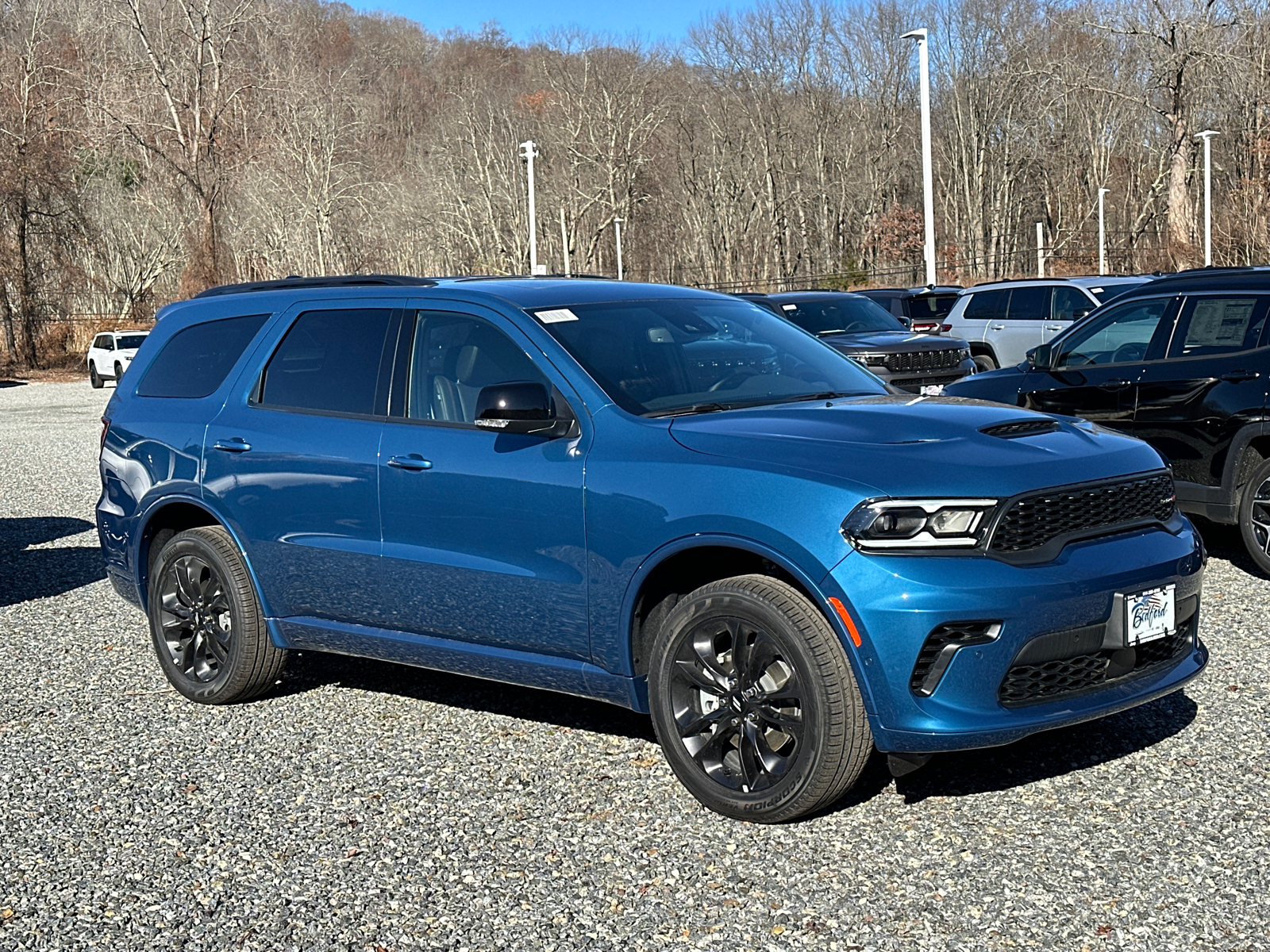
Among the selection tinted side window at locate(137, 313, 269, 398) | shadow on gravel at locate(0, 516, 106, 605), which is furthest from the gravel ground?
shadow on gravel at locate(0, 516, 106, 605)

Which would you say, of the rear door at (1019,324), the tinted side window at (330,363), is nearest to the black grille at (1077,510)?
the tinted side window at (330,363)

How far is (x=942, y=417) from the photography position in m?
4.87

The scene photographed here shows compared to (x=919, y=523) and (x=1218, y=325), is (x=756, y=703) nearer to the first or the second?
(x=919, y=523)

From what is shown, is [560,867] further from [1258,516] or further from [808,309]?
[808,309]

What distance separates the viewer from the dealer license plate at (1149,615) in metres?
4.53

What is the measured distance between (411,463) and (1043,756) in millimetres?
2602

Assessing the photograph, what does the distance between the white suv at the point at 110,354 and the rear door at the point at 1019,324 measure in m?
27.1

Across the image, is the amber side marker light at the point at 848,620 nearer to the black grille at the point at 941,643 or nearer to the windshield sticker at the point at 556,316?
the black grille at the point at 941,643

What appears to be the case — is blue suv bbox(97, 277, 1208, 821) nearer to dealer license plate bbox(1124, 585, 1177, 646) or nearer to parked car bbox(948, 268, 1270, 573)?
dealer license plate bbox(1124, 585, 1177, 646)

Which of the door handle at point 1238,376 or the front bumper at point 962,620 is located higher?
the door handle at point 1238,376

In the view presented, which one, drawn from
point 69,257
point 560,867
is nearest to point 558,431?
point 560,867

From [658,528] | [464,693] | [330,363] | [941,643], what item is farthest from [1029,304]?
[941,643]

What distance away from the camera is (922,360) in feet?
56.3

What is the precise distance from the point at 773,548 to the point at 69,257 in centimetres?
5543
